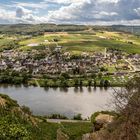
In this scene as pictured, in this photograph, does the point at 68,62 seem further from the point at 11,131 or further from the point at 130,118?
the point at 130,118

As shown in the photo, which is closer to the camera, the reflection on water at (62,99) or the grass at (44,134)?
the grass at (44,134)

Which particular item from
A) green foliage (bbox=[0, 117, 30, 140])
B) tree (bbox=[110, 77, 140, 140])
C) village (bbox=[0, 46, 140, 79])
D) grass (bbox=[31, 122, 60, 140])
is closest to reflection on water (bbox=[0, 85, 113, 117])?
village (bbox=[0, 46, 140, 79])

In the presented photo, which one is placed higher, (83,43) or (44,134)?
(44,134)

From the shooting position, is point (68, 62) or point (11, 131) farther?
point (68, 62)

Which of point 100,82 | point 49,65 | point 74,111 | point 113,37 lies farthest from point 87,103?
point 113,37

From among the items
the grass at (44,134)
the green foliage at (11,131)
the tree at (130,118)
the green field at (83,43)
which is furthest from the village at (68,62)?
the tree at (130,118)

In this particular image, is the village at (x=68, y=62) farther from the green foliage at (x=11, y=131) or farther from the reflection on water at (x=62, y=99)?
the green foliage at (x=11, y=131)

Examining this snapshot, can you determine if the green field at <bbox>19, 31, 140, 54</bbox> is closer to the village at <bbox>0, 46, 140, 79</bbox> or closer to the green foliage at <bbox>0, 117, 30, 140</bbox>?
the village at <bbox>0, 46, 140, 79</bbox>

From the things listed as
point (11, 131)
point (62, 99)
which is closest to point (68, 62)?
point (62, 99)
